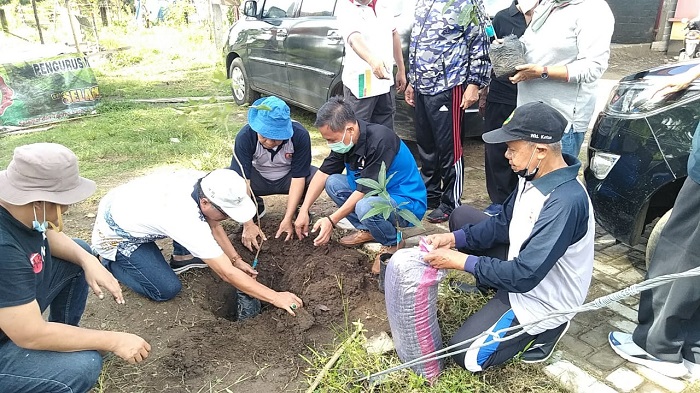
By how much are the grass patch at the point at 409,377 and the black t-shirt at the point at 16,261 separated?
120 centimetres

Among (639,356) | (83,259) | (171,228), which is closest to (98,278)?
(83,259)

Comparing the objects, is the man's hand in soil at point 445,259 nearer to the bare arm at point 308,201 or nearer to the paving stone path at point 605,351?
the paving stone path at point 605,351

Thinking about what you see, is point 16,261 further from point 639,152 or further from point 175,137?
point 175,137

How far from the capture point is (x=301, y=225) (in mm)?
3484

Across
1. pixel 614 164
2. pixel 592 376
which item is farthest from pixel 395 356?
pixel 614 164

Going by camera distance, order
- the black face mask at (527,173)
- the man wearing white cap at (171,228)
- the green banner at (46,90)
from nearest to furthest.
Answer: the black face mask at (527,173) → the man wearing white cap at (171,228) → the green banner at (46,90)

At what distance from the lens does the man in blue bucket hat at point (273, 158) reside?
3.28 meters

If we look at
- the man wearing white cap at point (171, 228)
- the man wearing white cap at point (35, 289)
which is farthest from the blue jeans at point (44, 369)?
the man wearing white cap at point (171, 228)

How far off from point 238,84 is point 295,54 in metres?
2.02

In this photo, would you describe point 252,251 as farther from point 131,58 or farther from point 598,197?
point 131,58

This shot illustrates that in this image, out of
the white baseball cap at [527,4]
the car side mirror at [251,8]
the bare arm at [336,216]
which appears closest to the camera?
the bare arm at [336,216]

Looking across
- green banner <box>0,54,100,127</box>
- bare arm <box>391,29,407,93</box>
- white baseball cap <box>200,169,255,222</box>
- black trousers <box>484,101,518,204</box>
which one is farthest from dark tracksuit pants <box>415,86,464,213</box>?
green banner <box>0,54,100,127</box>

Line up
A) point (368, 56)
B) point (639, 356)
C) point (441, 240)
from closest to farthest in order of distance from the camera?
point (639, 356) → point (441, 240) → point (368, 56)

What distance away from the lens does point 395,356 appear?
243cm
